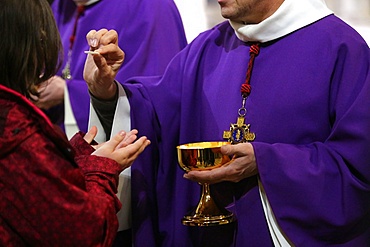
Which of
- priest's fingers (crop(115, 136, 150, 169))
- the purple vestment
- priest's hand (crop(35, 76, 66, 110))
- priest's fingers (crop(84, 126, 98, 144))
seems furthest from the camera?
priest's hand (crop(35, 76, 66, 110))

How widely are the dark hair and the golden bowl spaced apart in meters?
0.69

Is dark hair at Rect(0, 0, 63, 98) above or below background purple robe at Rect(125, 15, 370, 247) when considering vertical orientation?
above

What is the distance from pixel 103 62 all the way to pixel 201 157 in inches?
20.5

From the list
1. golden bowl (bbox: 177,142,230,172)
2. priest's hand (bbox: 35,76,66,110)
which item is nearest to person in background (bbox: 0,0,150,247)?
golden bowl (bbox: 177,142,230,172)

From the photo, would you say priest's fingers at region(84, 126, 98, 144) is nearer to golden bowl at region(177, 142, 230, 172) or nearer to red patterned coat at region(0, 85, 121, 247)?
golden bowl at region(177, 142, 230, 172)

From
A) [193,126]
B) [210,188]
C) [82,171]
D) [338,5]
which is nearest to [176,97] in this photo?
[193,126]

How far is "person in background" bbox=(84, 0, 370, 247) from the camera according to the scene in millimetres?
2957

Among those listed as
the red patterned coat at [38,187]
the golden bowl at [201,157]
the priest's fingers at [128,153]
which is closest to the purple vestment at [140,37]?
the golden bowl at [201,157]

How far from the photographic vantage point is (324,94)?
3.01 m

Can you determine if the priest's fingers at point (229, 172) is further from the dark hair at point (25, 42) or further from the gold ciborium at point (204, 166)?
the dark hair at point (25, 42)

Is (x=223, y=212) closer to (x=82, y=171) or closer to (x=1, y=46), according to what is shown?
(x=82, y=171)

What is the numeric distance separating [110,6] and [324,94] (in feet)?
5.44

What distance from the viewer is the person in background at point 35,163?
7.36 feet

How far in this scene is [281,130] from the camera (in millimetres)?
3064
